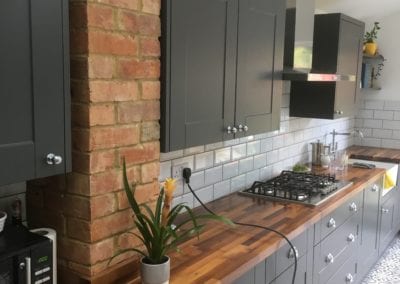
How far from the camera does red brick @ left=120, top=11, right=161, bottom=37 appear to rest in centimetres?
155

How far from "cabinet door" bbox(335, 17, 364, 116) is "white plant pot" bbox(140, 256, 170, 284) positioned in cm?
249

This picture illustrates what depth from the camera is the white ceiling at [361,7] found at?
3.90 m

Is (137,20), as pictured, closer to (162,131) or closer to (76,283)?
(162,131)

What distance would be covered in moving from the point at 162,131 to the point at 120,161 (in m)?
0.25

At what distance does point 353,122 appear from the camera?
509 cm

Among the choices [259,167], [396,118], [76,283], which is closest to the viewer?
[76,283]

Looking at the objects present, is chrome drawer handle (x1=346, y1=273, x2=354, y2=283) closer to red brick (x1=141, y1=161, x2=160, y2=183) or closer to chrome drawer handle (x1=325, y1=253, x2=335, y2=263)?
chrome drawer handle (x1=325, y1=253, x2=335, y2=263)

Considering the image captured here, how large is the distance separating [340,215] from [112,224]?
1766 mm

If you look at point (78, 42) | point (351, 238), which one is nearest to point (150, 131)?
point (78, 42)

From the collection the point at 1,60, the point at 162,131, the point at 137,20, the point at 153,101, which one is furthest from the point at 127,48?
the point at 1,60

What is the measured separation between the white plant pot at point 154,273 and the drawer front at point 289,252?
754 mm

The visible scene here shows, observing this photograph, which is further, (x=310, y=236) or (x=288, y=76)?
(x=288, y=76)

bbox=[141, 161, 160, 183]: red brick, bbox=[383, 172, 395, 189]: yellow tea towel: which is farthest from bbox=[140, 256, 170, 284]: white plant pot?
bbox=[383, 172, 395, 189]: yellow tea towel

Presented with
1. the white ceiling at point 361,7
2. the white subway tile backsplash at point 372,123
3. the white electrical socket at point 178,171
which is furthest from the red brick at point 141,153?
the white subway tile backsplash at point 372,123
